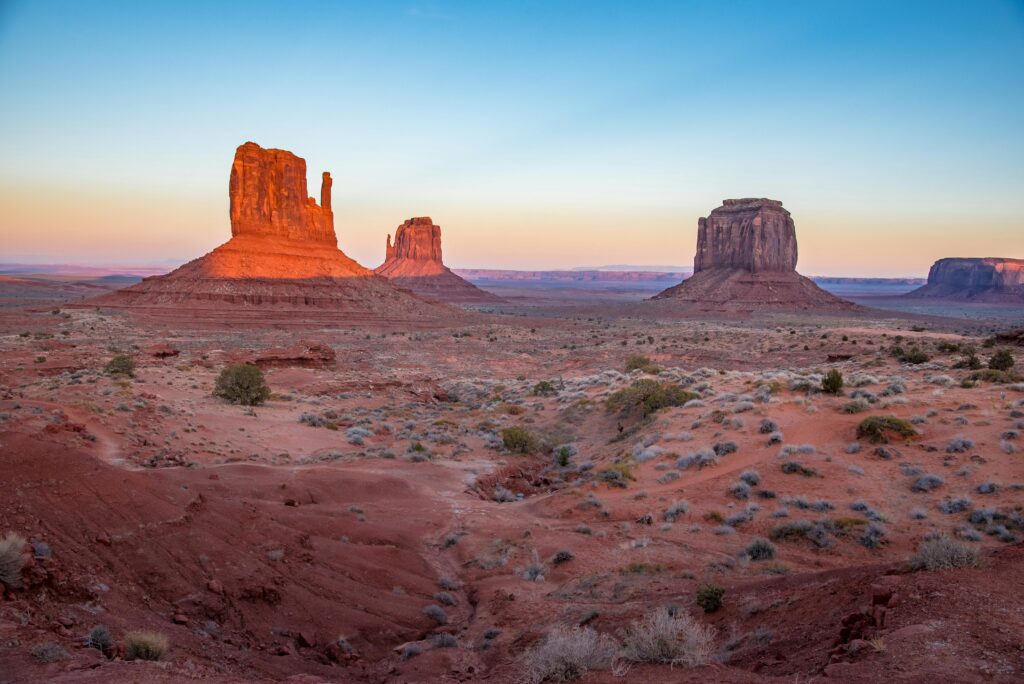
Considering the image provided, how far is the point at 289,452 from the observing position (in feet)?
54.6

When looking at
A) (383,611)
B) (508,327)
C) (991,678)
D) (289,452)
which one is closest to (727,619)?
(991,678)

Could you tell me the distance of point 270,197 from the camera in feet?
259

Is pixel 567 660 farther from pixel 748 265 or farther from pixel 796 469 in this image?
pixel 748 265

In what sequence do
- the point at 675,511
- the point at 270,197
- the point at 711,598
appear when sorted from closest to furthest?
1. the point at 711,598
2. the point at 675,511
3. the point at 270,197

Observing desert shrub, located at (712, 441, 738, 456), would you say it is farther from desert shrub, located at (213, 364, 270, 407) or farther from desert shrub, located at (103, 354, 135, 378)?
desert shrub, located at (103, 354, 135, 378)

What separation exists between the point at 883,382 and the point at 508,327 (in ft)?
166

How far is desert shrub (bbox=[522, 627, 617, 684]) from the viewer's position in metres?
5.38

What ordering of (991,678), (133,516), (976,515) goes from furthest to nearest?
1. (976,515)
2. (133,516)
3. (991,678)

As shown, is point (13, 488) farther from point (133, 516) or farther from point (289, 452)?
point (289, 452)

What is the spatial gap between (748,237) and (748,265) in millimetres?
5604

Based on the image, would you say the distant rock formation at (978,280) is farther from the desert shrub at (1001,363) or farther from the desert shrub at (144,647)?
the desert shrub at (144,647)

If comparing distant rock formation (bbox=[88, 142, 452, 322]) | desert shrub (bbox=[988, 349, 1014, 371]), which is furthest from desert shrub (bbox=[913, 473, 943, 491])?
distant rock formation (bbox=[88, 142, 452, 322])

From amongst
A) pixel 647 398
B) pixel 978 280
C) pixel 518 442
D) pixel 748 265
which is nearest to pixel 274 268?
pixel 518 442

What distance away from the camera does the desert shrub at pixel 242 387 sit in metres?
22.0
